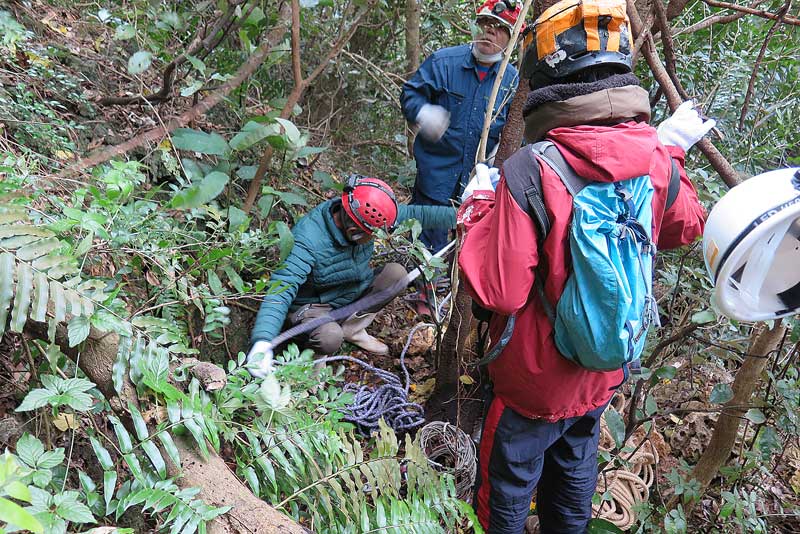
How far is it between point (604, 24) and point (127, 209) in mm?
1624

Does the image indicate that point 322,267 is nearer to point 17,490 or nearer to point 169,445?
point 169,445

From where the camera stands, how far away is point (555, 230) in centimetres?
169

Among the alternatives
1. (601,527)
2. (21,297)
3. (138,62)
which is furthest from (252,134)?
(601,527)

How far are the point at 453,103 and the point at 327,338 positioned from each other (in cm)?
194

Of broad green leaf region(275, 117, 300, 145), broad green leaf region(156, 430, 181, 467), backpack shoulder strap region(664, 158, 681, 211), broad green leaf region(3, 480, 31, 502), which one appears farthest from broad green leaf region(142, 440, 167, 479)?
broad green leaf region(275, 117, 300, 145)

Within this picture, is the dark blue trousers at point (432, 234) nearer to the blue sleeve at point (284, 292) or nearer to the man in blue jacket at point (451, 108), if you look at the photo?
the man in blue jacket at point (451, 108)

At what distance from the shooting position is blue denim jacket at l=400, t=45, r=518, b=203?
13.3ft

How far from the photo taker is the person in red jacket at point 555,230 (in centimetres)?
167

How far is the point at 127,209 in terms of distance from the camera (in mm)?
1941

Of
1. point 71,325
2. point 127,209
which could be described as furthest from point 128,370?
point 127,209

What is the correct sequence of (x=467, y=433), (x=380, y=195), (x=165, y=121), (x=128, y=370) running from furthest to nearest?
(x=165, y=121), (x=380, y=195), (x=467, y=433), (x=128, y=370)

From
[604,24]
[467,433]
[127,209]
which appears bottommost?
[467,433]

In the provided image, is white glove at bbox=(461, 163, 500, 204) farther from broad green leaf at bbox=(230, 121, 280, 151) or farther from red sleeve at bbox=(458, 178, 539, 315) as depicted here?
broad green leaf at bbox=(230, 121, 280, 151)

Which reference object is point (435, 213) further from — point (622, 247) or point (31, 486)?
point (31, 486)
